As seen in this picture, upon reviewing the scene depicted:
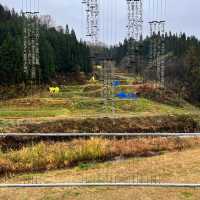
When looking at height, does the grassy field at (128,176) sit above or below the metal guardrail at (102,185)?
below

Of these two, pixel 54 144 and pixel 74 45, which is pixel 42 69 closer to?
pixel 74 45

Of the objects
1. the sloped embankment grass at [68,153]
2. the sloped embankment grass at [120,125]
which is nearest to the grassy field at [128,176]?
the sloped embankment grass at [68,153]

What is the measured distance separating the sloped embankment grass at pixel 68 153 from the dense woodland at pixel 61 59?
173 ft

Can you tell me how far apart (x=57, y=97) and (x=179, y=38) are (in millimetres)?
74831

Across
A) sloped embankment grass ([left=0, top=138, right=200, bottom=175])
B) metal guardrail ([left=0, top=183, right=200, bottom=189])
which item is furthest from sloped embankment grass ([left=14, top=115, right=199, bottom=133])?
metal guardrail ([left=0, top=183, right=200, bottom=189])

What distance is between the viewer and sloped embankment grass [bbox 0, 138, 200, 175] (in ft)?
35.5

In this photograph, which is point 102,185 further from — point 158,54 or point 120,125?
point 158,54

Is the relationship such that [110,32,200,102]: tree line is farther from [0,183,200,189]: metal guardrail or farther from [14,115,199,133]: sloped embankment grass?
[0,183,200,189]: metal guardrail

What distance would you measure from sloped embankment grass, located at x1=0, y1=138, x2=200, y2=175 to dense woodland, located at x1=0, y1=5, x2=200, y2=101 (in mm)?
52735

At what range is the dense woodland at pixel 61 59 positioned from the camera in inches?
2712

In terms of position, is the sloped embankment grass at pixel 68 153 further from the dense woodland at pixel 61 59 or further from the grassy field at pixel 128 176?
the dense woodland at pixel 61 59

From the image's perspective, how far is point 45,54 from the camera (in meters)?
77.6

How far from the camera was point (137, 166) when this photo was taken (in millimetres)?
10781

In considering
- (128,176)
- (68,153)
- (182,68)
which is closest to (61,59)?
(182,68)
